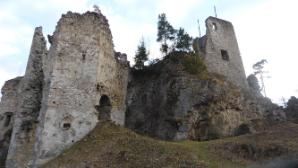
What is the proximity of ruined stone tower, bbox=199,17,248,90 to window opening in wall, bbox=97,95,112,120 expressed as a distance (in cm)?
1091

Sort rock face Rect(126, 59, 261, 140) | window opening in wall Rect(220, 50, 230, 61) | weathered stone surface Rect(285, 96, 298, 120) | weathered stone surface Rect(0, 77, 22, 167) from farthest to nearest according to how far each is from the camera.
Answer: weathered stone surface Rect(285, 96, 298, 120) → window opening in wall Rect(220, 50, 230, 61) → weathered stone surface Rect(0, 77, 22, 167) → rock face Rect(126, 59, 261, 140)

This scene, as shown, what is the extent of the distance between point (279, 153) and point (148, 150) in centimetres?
649

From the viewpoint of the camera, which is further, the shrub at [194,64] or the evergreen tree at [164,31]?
the evergreen tree at [164,31]

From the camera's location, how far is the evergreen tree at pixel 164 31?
30497mm

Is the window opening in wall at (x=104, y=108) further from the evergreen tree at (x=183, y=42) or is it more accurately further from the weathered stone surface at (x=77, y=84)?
the evergreen tree at (x=183, y=42)

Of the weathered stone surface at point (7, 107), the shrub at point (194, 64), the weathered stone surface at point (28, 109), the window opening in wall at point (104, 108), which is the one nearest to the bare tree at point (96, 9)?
the weathered stone surface at point (28, 109)

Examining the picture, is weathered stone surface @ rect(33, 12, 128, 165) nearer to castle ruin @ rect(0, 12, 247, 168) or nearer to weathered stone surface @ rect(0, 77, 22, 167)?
castle ruin @ rect(0, 12, 247, 168)

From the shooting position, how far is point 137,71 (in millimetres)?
28000

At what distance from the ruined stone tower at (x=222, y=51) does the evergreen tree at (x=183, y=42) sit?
1.24m

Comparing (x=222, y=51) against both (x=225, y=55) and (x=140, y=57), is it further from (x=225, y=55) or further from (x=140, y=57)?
(x=140, y=57)

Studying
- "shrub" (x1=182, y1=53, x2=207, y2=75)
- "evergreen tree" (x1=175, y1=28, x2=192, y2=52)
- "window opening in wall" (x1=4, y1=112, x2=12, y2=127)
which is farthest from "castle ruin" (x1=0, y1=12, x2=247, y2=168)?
"evergreen tree" (x1=175, y1=28, x2=192, y2=52)

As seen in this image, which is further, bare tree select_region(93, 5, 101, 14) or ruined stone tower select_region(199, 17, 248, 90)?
ruined stone tower select_region(199, 17, 248, 90)

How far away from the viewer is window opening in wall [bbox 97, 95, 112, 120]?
2019cm

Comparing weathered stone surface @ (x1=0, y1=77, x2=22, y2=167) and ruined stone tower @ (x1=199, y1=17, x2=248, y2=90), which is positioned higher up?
ruined stone tower @ (x1=199, y1=17, x2=248, y2=90)
